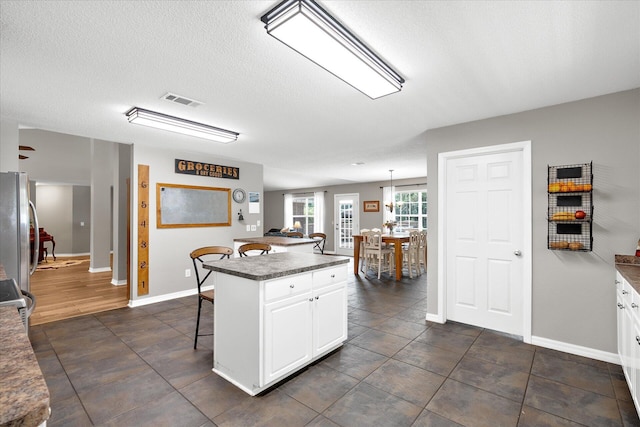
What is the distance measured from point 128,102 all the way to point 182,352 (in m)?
2.36

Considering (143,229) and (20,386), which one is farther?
(143,229)

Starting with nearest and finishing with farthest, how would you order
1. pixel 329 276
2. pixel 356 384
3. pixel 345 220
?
1. pixel 356 384
2. pixel 329 276
3. pixel 345 220

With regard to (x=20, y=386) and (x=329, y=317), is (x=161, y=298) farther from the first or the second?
(x=20, y=386)

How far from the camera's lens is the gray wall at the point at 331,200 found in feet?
29.4

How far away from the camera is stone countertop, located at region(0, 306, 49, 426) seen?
58 centimetres

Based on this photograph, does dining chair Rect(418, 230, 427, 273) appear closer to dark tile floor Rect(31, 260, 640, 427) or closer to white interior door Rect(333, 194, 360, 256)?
white interior door Rect(333, 194, 360, 256)

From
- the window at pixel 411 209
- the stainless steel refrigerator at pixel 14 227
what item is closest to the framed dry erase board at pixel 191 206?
the stainless steel refrigerator at pixel 14 227

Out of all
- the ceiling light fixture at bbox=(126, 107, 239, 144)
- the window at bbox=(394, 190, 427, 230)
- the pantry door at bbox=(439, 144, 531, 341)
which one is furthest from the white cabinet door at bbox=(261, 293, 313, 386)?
the window at bbox=(394, 190, 427, 230)

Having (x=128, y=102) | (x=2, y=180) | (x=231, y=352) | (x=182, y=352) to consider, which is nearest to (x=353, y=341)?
(x=231, y=352)

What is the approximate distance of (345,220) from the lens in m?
9.98

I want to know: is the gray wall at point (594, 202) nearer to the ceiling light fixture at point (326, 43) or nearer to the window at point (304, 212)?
the ceiling light fixture at point (326, 43)

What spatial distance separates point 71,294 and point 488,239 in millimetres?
6130

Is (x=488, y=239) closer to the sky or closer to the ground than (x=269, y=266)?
closer to the sky

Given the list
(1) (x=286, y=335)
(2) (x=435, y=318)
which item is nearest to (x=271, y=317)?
(1) (x=286, y=335)
